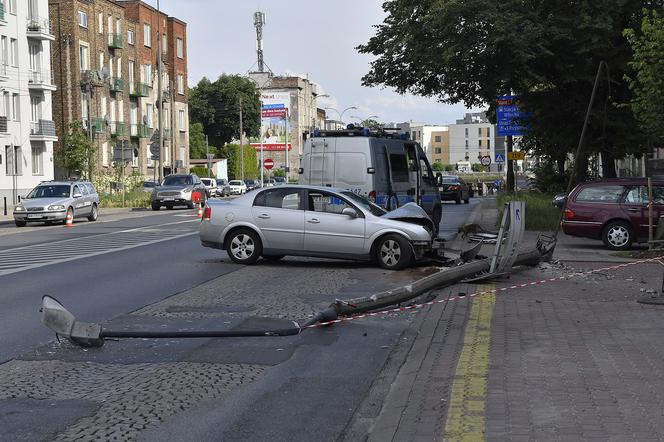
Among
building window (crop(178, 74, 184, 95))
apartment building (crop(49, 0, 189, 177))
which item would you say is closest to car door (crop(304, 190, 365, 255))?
apartment building (crop(49, 0, 189, 177))

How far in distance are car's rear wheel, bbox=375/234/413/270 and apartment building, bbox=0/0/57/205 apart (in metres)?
39.6

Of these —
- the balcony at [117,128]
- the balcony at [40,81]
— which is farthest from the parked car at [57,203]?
the balcony at [117,128]

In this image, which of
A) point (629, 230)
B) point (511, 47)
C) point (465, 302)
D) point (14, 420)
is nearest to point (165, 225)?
point (511, 47)

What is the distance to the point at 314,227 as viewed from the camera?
15.8 meters

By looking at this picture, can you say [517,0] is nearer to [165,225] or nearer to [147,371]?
[165,225]

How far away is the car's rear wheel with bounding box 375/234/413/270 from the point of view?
15344 mm

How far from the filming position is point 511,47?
23.5m

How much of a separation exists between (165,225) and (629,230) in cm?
1589

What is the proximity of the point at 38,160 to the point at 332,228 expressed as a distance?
45241mm

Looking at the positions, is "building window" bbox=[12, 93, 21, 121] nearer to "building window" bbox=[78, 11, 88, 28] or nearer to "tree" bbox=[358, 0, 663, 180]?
"building window" bbox=[78, 11, 88, 28]

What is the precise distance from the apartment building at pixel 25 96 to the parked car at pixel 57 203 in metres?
17.4

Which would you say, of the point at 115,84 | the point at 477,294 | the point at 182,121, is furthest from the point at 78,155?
the point at 477,294

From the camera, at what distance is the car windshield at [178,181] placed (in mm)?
46078

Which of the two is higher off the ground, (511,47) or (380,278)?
(511,47)
